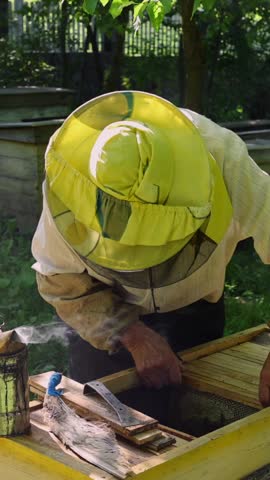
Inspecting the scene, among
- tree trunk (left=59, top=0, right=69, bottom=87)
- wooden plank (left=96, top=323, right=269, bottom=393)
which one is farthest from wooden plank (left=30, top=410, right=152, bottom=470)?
tree trunk (left=59, top=0, right=69, bottom=87)

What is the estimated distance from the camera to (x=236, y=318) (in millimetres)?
4504

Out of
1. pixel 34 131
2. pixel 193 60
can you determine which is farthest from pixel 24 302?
pixel 193 60

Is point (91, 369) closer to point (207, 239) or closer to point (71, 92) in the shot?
point (207, 239)

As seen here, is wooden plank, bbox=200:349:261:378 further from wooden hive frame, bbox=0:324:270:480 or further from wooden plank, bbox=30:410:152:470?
wooden plank, bbox=30:410:152:470

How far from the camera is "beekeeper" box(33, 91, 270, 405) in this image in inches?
84.7

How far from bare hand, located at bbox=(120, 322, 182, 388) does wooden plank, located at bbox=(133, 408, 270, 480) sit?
1.33 feet

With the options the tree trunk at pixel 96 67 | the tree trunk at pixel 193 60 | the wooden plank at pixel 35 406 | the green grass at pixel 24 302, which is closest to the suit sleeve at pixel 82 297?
the wooden plank at pixel 35 406

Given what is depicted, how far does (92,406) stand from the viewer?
2275mm

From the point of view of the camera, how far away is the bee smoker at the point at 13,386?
2049 millimetres

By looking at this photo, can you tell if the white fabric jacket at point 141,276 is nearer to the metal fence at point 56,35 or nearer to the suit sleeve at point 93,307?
the suit sleeve at point 93,307

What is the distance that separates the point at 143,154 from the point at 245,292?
300 cm

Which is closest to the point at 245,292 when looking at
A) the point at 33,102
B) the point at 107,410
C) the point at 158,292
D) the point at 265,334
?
the point at 265,334

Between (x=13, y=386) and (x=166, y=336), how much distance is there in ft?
3.03

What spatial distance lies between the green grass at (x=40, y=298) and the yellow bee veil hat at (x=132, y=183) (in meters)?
1.65
